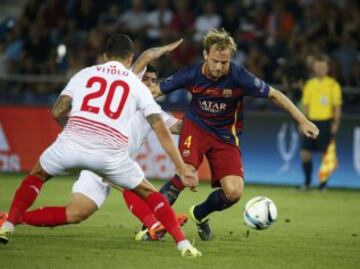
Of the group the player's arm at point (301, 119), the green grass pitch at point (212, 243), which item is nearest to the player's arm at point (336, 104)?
the green grass pitch at point (212, 243)

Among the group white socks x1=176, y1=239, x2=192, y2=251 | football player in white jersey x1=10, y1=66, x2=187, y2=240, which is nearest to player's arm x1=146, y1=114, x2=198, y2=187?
white socks x1=176, y1=239, x2=192, y2=251

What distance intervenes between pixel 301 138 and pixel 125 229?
7.16m

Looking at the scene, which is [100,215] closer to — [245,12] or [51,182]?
[51,182]

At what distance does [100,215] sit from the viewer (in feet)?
39.1

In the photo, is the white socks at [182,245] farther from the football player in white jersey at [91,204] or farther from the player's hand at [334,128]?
the player's hand at [334,128]

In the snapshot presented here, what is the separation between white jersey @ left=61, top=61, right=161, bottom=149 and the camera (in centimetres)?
802

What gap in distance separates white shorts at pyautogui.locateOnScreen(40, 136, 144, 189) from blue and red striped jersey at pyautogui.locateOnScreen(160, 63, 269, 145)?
1.74m

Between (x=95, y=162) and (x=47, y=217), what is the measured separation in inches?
50.9

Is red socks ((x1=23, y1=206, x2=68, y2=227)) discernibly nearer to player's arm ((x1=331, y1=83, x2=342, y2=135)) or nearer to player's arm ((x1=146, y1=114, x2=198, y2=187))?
player's arm ((x1=146, y1=114, x2=198, y2=187))

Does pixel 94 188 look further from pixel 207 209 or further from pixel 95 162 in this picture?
pixel 207 209

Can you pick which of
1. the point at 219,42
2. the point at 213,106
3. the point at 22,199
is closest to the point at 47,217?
the point at 22,199

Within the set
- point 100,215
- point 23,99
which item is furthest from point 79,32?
point 100,215

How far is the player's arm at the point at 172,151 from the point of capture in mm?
7770

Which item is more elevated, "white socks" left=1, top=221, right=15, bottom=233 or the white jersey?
the white jersey
